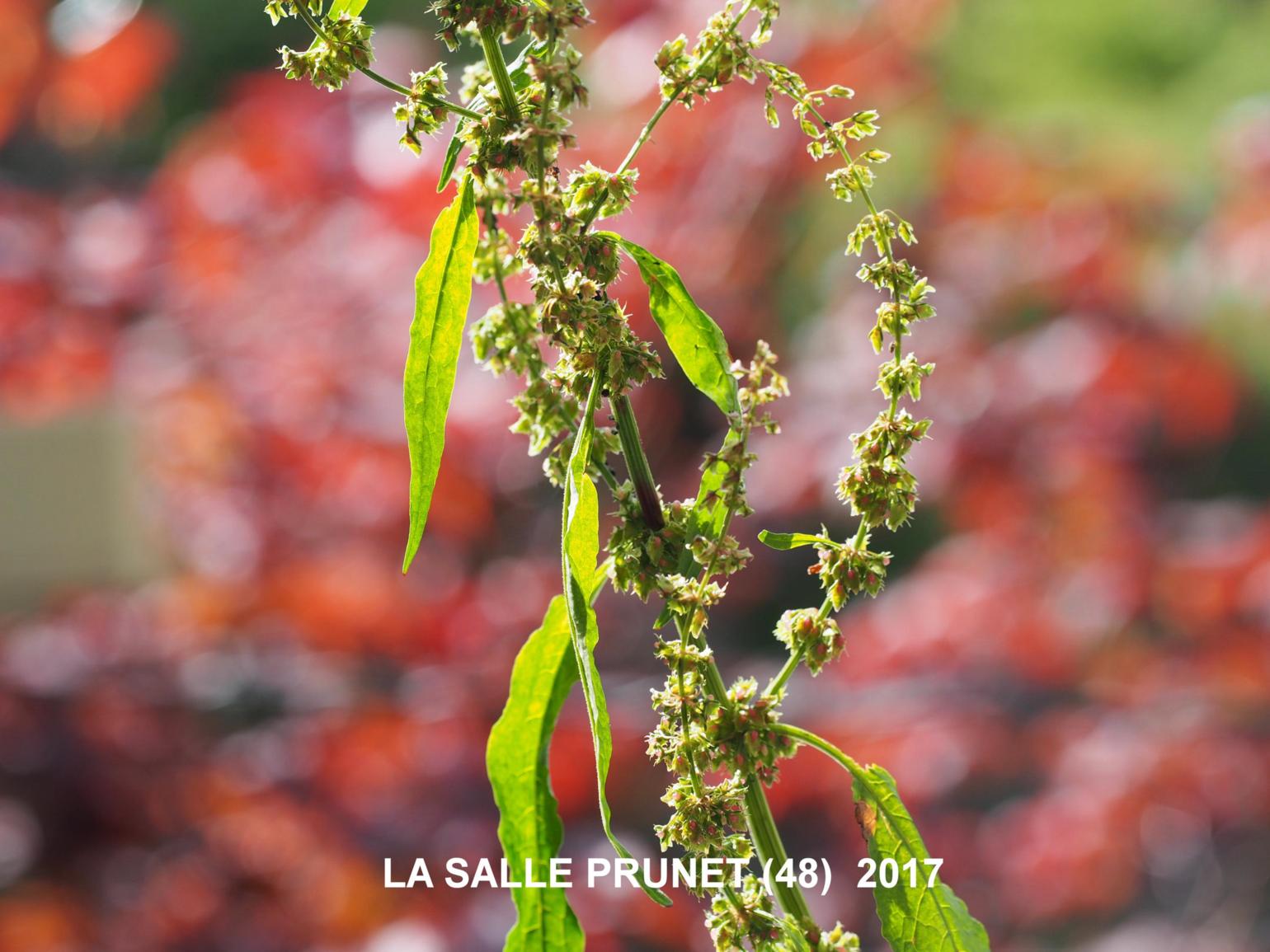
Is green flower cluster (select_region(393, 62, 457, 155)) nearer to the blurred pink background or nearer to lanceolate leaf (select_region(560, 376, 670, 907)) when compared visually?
lanceolate leaf (select_region(560, 376, 670, 907))

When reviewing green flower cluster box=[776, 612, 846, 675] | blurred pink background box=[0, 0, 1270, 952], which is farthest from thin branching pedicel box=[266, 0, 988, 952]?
blurred pink background box=[0, 0, 1270, 952]

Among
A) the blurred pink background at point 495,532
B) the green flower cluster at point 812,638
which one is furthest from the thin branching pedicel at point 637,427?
the blurred pink background at point 495,532

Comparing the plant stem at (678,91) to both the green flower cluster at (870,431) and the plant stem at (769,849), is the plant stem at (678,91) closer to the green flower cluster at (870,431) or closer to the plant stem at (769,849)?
the green flower cluster at (870,431)

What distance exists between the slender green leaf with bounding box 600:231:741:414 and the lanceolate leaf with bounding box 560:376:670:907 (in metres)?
0.03

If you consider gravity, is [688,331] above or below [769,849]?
above

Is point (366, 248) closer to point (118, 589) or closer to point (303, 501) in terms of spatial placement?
point (303, 501)

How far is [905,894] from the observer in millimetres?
329

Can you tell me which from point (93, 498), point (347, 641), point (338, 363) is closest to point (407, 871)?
point (347, 641)

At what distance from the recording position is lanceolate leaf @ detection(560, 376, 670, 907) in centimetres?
28

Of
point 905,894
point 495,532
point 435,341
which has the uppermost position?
point 495,532

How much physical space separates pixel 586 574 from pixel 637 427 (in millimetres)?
37

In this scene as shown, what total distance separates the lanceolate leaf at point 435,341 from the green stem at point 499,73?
0.03 m

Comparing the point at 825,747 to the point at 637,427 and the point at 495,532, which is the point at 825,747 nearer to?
the point at 637,427

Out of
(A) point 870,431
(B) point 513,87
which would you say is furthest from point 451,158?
(A) point 870,431
